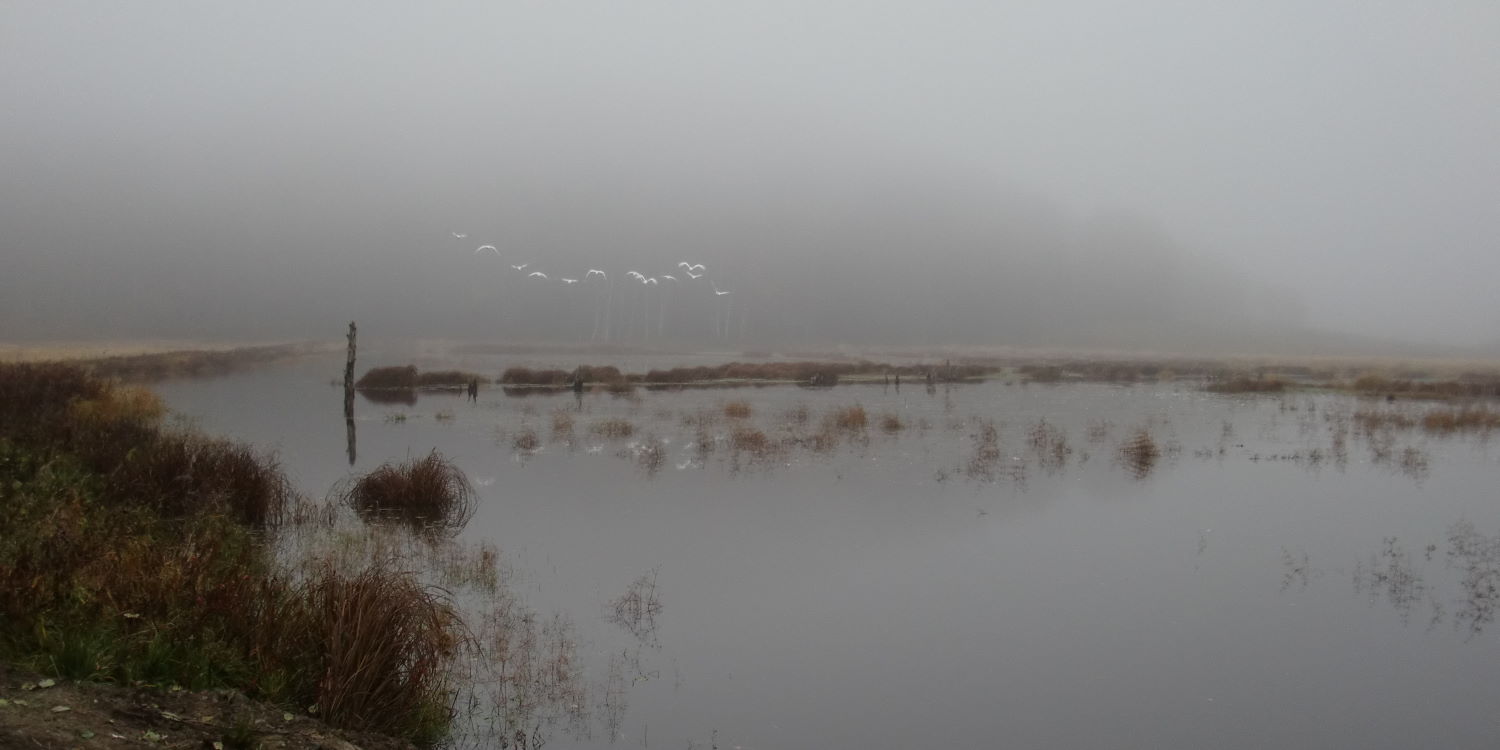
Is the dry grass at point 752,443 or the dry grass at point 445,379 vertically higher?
the dry grass at point 445,379

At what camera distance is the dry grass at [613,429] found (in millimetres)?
34250

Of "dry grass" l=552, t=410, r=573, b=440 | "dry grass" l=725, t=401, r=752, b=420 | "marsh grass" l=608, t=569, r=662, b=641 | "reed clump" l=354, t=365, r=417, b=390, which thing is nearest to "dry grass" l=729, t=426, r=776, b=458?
"dry grass" l=552, t=410, r=573, b=440

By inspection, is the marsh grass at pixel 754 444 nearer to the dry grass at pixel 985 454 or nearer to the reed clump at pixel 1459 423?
the dry grass at pixel 985 454

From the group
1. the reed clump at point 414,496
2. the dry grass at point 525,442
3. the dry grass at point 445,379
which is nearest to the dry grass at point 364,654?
the reed clump at point 414,496

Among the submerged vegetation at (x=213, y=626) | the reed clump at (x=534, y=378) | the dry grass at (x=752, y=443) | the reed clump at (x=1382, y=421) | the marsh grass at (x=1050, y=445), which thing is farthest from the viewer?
the reed clump at (x=534, y=378)

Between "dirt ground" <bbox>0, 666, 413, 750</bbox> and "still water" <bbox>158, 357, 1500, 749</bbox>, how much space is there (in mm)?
2627

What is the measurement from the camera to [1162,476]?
26.4m

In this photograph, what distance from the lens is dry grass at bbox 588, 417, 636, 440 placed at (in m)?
34.2

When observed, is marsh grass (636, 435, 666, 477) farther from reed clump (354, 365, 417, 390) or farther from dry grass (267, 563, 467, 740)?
reed clump (354, 365, 417, 390)

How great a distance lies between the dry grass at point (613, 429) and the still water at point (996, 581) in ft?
2.28

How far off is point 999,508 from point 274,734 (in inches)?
683

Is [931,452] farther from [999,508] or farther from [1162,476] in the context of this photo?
[999,508]

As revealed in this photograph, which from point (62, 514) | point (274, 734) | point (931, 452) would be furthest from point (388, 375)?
point (274, 734)

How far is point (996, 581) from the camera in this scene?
15469 millimetres
